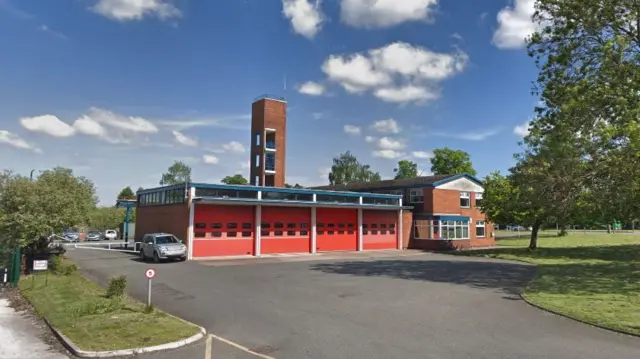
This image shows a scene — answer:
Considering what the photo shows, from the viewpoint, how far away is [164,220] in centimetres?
3300

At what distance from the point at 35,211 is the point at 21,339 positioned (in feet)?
38.9

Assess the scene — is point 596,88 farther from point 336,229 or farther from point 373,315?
point 336,229

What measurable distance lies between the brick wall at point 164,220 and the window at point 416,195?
75.2ft

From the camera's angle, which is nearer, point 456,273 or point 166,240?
point 456,273

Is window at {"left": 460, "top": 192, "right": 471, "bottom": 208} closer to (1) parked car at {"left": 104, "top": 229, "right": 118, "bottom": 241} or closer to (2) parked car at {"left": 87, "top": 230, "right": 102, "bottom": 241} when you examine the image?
(1) parked car at {"left": 104, "top": 229, "right": 118, "bottom": 241}

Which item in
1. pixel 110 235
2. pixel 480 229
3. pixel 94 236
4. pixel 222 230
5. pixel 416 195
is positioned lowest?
pixel 94 236

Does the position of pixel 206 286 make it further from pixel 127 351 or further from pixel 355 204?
pixel 355 204

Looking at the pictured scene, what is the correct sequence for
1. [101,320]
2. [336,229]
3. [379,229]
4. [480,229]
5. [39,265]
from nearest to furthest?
[101,320], [39,265], [336,229], [379,229], [480,229]

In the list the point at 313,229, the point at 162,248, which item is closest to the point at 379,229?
the point at 313,229

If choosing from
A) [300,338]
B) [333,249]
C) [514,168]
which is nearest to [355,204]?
[333,249]

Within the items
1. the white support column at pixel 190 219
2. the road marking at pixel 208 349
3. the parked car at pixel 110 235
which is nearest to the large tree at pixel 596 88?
the road marking at pixel 208 349

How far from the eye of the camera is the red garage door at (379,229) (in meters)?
39.3

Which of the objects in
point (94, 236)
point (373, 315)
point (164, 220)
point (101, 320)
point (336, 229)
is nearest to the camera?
point (101, 320)

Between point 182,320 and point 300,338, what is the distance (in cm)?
328
